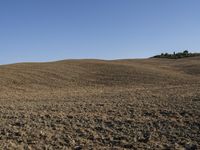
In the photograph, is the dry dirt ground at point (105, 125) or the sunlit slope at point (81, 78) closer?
the dry dirt ground at point (105, 125)

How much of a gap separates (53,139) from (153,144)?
2.33 meters

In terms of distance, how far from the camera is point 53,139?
30.5 feet

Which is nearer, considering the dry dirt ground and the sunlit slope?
the dry dirt ground

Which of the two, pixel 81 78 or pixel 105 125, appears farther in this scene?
pixel 81 78

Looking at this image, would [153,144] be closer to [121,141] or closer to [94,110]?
[121,141]

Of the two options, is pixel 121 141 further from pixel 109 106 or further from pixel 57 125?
pixel 109 106

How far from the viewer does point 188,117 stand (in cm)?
1120

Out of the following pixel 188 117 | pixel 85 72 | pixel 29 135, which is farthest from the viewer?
pixel 85 72

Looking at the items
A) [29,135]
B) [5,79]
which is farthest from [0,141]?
[5,79]

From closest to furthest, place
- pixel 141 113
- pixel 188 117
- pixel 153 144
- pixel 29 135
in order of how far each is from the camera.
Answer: pixel 153 144 → pixel 29 135 → pixel 188 117 → pixel 141 113

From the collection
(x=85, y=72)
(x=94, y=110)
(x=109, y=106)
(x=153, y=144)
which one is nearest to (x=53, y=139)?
(x=153, y=144)

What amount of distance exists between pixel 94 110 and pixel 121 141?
3.47 m

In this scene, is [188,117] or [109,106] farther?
[109,106]

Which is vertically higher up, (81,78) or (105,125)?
(81,78)
